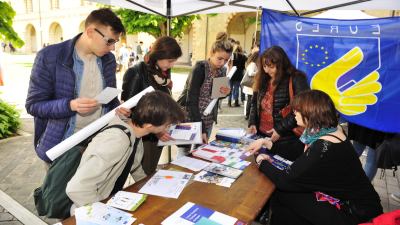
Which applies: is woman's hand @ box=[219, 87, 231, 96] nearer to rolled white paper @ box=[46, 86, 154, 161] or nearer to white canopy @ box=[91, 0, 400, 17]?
rolled white paper @ box=[46, 86, 154, 161]

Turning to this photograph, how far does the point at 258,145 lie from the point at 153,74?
1.08 meters

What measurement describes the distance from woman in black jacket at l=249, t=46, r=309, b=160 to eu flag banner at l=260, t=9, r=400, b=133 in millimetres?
1006

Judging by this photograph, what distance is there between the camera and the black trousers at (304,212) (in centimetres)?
190

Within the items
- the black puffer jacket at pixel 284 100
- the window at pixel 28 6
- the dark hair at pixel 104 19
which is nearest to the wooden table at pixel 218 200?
the black puffer jacket at pixel 284 100

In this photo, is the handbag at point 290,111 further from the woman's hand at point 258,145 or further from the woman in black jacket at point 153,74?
the woman in black jacket at point 153,74

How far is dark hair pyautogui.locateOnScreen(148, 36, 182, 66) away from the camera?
8.42 ft

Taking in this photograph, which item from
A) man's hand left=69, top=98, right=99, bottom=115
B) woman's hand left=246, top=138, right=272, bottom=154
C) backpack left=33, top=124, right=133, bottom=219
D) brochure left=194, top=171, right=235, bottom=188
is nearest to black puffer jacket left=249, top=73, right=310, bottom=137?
woman's hand left=246, top=138, right=272, bottom=154

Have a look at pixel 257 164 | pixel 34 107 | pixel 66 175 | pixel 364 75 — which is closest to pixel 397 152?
pixel 364 75

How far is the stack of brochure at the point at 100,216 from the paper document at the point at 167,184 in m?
0.28

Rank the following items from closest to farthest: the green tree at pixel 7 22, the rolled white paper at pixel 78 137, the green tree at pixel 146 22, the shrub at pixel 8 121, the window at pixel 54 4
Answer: the rolled white paper at pixel 78 137
the green tree at pixel 7 22
the shrub at pixel 8 121
the green tree at pixel 146 22
the window at pixel 54 4

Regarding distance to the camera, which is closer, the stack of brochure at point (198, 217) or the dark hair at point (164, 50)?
the stack of brochure at point (198, 217)

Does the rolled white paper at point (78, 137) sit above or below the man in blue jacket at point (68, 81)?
below

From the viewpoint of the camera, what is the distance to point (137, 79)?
2662 millimetres

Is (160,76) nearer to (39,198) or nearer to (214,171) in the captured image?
(214,171)
